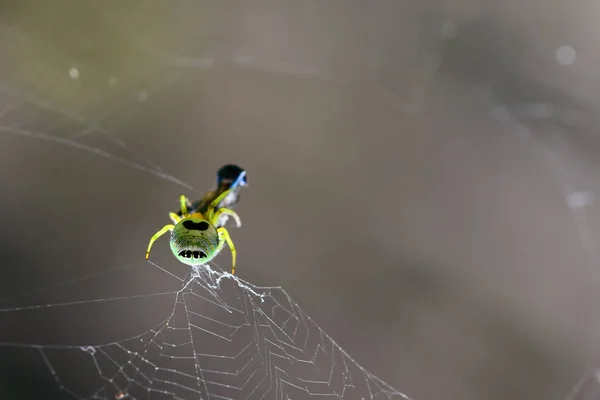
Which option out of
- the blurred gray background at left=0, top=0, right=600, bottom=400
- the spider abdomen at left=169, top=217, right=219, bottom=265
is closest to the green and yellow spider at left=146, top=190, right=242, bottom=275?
the spider abdomen at left=169, top=217, right=219, bottom=265

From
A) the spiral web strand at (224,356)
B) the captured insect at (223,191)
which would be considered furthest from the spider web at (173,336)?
the captured insect at (223,191)

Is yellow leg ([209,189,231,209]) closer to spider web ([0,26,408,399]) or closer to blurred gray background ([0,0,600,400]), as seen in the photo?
spider web ([0,26,408,399])

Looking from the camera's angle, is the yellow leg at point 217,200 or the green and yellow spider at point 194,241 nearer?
the green and yellow spider at point 194,241

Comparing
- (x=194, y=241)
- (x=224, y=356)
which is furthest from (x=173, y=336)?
(x=194, y=241)

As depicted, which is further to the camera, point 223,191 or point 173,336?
point 173,336

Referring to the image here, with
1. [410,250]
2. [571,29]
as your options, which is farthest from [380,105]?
[571,29]

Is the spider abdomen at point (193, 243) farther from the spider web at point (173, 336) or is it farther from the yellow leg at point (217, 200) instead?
the spider web at point (173, 336)

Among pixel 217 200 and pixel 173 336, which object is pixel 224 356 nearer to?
pixel 173 336
